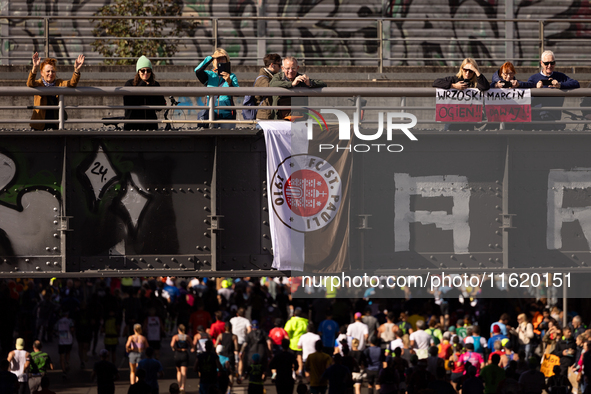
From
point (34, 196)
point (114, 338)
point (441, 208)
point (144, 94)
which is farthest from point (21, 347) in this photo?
point (441, 208)

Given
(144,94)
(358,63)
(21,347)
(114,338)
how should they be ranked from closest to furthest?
(144,94), (21,347), (114,338), (358,63)

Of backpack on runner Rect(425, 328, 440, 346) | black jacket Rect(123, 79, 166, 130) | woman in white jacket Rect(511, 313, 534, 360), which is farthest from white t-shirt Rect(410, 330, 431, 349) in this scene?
black jacket Rect(123, 79, 166, 130)

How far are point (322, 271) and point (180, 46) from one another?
12.4 meters

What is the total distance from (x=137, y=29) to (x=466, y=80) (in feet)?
36.1

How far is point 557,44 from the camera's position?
21.9 meters

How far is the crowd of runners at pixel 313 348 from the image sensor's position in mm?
15758

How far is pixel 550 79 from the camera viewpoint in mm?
11062

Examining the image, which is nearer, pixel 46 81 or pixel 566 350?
pixel 46 81

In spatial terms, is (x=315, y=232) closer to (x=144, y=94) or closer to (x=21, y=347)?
(x=144, y=94)

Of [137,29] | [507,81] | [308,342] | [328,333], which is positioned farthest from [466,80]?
[137,29]

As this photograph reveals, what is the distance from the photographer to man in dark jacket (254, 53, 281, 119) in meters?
11.0

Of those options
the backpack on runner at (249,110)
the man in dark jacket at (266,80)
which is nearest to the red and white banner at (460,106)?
the man in dark jacket at (266,80)

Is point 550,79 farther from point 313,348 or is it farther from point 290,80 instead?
point 313,348

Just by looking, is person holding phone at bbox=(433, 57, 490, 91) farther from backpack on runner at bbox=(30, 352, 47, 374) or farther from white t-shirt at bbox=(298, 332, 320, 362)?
backpack on runner at bbox=(30, 352, 47, 374)
